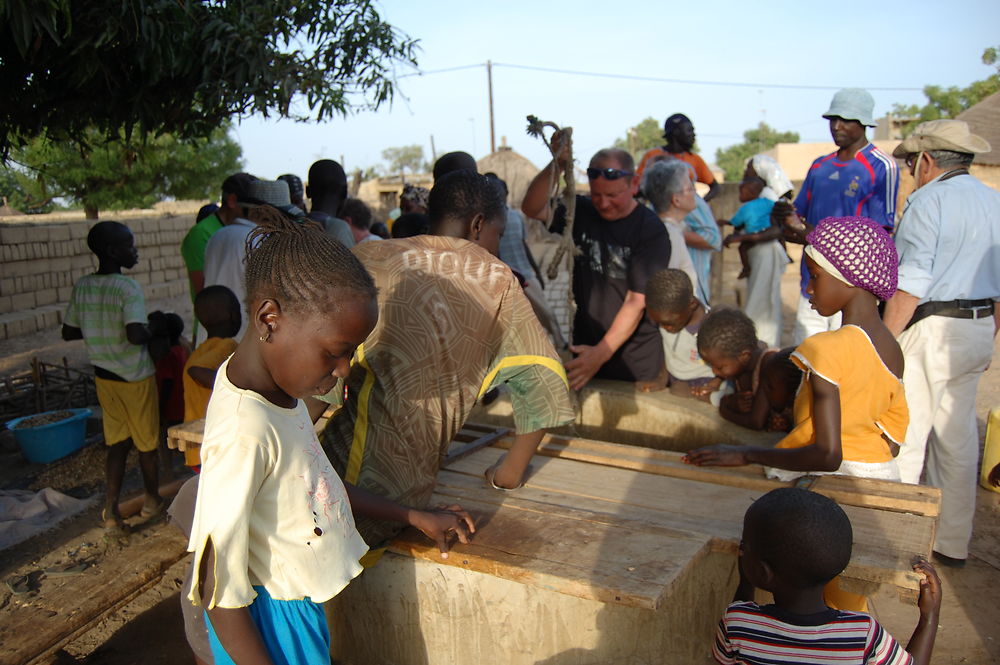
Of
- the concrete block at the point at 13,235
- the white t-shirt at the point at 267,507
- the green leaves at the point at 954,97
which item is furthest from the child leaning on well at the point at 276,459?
the green leaves at the point at 954,97

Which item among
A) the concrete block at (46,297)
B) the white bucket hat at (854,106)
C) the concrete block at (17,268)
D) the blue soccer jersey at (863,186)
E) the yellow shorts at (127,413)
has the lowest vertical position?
the concrete block at (46,297)

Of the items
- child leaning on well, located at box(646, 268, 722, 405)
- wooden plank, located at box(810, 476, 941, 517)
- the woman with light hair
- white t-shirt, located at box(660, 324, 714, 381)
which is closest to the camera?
wooden plank, located at box(810, 476, 941, 517)

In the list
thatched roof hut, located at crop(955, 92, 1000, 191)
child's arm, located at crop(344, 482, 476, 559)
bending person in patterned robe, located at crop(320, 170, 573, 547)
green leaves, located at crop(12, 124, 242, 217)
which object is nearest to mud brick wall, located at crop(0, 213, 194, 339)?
green leaves, located at crop(12, 124, 242, 217)

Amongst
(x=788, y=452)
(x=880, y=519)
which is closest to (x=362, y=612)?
(x=788, y=452)

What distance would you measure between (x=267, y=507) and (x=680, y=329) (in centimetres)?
→ 264

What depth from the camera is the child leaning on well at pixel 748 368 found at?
2963 mm

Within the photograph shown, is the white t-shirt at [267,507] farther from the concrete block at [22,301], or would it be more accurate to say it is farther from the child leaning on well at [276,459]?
the concrete block at [22,301]

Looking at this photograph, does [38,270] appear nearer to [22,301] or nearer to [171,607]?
[22,301]

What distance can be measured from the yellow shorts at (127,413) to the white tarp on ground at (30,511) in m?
0.60

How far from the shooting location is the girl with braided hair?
2217mm

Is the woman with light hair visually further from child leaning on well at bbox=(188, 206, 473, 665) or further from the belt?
child leaning on well at bbox=(188, 206, 473, 665)

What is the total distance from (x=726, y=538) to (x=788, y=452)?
1.47 ft

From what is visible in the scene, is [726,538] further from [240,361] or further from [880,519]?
[240,361]

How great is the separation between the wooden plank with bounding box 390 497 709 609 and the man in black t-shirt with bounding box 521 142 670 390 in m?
1.47
